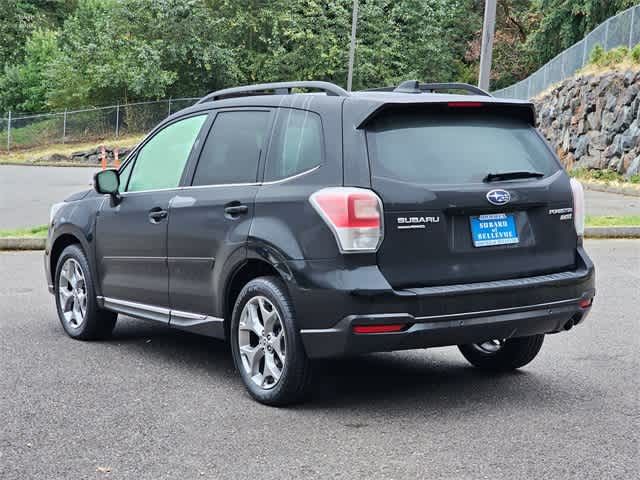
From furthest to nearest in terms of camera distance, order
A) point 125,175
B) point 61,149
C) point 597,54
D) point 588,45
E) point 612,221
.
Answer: point 61,149 < point 588,45 < point 597,54 < point 612,221 < point 125,175

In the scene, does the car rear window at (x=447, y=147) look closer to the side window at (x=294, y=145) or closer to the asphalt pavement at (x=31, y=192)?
the side window at (x=294, y=145)

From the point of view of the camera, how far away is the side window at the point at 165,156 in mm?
6824

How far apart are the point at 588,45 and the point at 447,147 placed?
2723cm

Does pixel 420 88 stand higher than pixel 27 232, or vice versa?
pixel 420 88

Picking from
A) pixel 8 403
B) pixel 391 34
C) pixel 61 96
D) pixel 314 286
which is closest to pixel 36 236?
pixel 8 403

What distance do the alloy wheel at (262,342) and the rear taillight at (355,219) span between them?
655mm

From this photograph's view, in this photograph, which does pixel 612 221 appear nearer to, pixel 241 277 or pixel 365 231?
pixel 241 277

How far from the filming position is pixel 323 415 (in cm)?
557

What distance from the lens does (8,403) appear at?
582 centimetres

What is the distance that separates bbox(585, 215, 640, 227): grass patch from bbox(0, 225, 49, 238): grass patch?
8.23 m

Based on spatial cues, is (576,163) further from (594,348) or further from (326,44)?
(326,44)

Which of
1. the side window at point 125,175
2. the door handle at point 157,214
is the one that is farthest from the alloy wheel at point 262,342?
the side window at point 125,175

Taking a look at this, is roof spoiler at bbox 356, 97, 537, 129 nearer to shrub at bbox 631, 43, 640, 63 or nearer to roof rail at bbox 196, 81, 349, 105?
roof rail at bbox 196, 81, 349, 105

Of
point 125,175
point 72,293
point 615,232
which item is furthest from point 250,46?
point 125,175
